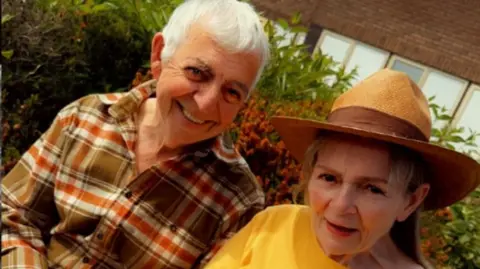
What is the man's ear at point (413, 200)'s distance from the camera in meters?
1.29

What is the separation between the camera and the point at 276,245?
1453 millimetres

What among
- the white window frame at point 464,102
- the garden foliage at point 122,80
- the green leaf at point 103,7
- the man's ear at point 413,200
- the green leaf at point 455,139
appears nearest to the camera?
the man's ear at point 413,200

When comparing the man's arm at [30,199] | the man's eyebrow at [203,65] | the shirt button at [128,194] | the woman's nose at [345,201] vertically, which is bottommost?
the man's arm at [30,199]

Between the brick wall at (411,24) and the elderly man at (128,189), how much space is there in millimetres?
2605

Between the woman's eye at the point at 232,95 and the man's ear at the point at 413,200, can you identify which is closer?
the man's ear at the point at 413,200

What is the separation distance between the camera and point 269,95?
2.74 m

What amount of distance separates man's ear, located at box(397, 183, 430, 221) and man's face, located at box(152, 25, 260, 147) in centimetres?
52

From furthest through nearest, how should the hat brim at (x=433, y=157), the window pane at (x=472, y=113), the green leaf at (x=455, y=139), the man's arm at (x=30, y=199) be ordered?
the window pane at (x=472, y=113)
the green leaf at (x=455, y=139)
the man's arm at (x=30, y=199)
the hat brim at (x=433, y=157)

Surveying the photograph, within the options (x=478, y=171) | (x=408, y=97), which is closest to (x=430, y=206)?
(x=478, y=171)

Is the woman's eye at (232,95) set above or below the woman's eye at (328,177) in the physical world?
above

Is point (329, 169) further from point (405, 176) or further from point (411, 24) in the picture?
point (411, 24)

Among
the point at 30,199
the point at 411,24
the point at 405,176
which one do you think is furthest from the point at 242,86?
the point at 411,24

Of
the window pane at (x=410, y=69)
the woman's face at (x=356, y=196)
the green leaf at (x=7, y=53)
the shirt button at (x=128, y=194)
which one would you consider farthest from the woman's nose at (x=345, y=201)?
the window pane at (x=410, y=69)

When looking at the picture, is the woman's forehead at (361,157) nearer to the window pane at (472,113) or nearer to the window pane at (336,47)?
the window pane at (472,113)
